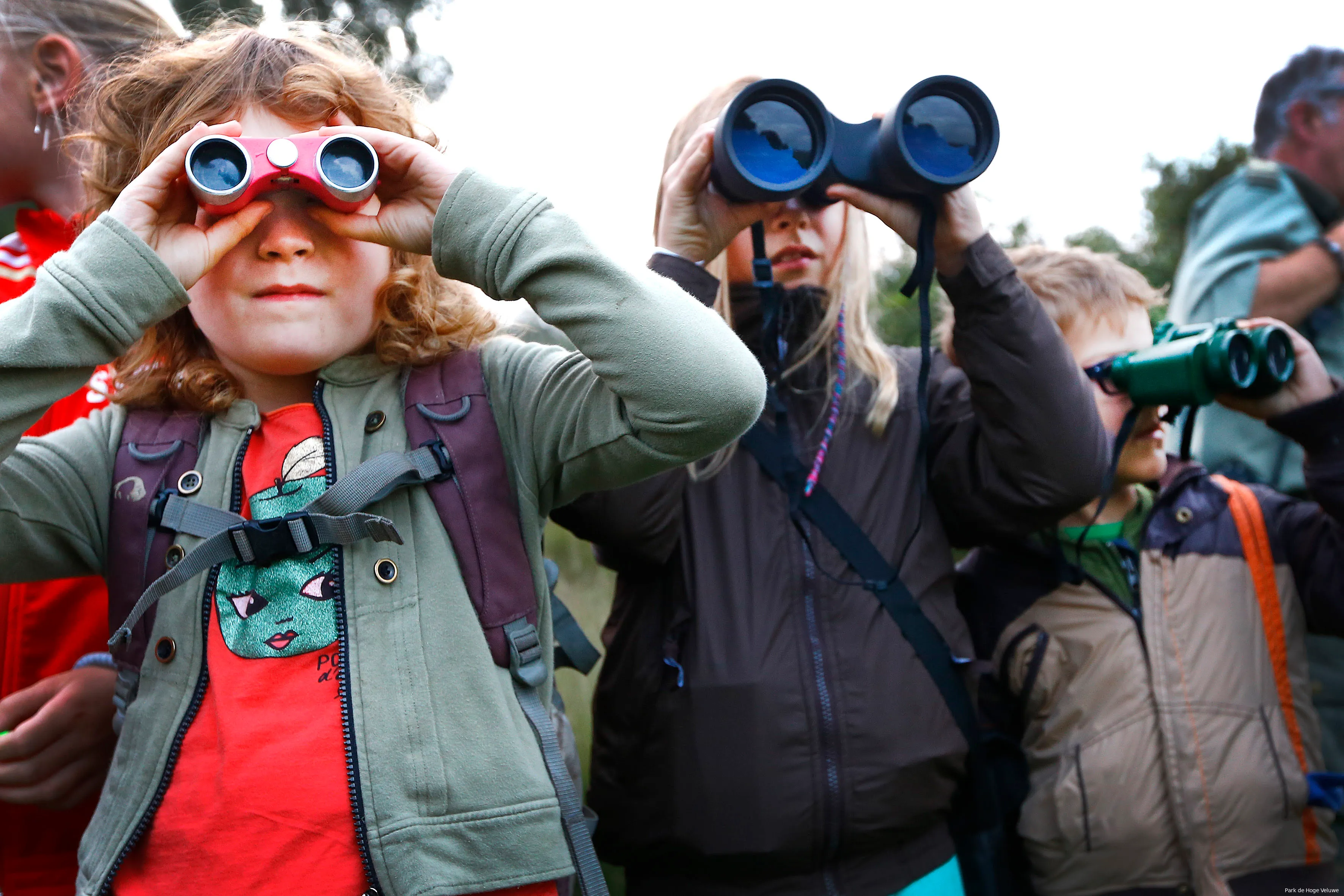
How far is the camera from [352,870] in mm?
1324

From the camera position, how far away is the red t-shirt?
1330 mm

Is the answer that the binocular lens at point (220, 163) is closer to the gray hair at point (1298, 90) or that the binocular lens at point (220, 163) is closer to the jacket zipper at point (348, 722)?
the jacket zipper at point (348, 722)

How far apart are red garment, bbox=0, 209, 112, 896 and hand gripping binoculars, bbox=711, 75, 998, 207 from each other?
119cm

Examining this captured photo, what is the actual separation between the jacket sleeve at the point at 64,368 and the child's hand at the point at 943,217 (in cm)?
111

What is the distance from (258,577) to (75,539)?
303mm

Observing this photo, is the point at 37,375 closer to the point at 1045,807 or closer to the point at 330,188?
the point at 330,188

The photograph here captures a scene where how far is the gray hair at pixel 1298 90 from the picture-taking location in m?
2.89

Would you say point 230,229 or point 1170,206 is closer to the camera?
point 230,229

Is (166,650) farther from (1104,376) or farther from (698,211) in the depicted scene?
(1104,376)

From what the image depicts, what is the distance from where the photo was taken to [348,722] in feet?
4.45

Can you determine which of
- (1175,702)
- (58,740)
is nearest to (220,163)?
(58,740)

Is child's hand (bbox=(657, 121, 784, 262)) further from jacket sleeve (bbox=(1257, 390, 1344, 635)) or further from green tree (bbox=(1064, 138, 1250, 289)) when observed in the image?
green tree (bbox=(1064, 138, 1250, 289))

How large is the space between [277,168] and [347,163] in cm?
9

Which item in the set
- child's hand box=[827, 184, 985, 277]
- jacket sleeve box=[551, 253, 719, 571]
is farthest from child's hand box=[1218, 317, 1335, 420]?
jacket sleeve box=[551, 253, 719, 571]
